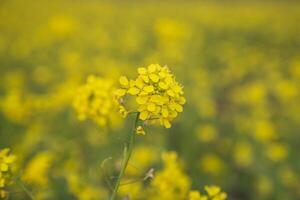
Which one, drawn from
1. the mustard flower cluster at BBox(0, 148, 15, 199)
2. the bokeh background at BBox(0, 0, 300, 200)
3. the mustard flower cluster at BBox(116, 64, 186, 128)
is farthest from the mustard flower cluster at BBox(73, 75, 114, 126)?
the mustard flower cluster at BBox(116, 64, 186, 128)

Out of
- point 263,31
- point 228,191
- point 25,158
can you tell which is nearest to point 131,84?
point 25,158

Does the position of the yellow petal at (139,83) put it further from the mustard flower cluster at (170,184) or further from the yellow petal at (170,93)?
the mustard flower cluster at (170,184)

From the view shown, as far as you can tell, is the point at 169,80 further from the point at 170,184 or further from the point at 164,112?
the point at 170,184


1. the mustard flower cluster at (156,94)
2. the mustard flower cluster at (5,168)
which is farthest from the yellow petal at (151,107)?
the mustard flower cluster at (5,168)

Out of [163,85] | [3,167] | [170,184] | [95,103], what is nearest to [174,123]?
[95,103]

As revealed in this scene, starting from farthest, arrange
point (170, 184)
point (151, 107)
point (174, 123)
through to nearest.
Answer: point (174, 123)
point (170, 184)
point (151, 107)

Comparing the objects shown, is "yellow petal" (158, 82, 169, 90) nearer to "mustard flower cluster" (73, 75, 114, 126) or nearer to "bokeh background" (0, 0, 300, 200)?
"bokeh background" (0, 0, 300, 200)

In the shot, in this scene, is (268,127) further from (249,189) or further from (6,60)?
(6,60)
